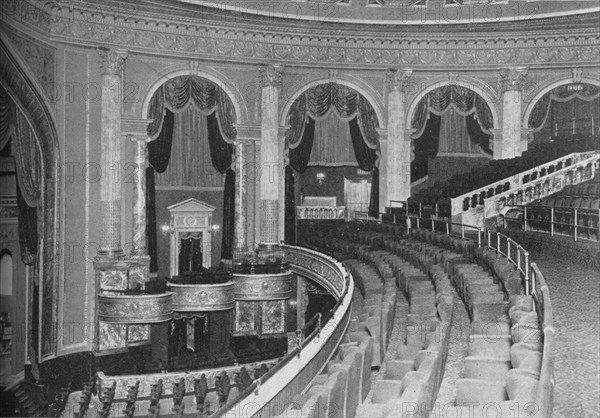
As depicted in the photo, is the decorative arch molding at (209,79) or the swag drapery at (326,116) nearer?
the decorative arch molding at (209,79)

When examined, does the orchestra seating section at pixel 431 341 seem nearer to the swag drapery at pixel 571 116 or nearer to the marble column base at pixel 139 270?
the marble column base at pixel 139 270

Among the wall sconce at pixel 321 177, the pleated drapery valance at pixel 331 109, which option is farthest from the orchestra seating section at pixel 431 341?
the wall sconce at pixel 321 177

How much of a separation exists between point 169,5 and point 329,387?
395 inches

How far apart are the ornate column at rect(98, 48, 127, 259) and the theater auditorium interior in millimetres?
35

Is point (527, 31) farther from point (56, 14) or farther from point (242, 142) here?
point (56, 14)

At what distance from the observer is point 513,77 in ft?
44.2

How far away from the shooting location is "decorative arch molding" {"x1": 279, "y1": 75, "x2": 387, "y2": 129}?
1351cm

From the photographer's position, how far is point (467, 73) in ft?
45.3

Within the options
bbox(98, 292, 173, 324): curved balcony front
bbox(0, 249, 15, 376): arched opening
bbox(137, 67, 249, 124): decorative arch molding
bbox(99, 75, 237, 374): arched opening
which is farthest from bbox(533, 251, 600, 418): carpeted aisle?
bbox(0, 249, 15, 376): arched opening

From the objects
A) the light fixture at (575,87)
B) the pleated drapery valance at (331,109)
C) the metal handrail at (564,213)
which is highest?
the light fixture at (575,87)

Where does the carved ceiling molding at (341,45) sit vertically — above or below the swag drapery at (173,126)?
above

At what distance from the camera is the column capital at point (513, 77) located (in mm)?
13438

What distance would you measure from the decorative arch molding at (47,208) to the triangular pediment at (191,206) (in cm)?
358

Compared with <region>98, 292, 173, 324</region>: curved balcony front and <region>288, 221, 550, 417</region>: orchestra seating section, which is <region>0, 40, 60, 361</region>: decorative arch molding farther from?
<region>288, 221, 550, 417</region>: orchestra seating section
